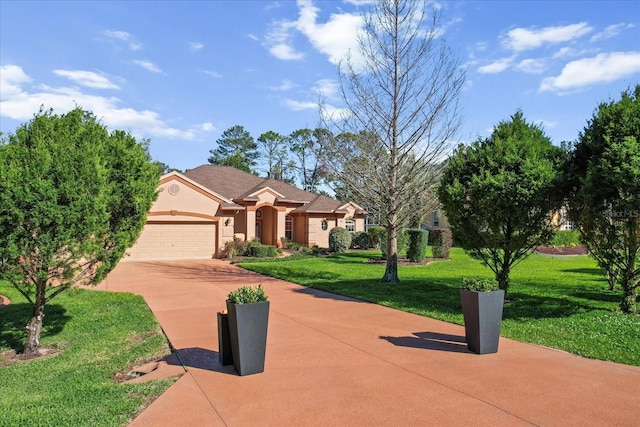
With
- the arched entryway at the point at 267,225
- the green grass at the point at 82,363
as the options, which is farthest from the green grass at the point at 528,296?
the arched entryway at the point at 267,225

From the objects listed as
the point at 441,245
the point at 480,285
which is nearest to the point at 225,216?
the point at 441,245

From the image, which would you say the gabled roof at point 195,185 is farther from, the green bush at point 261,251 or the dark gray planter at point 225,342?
the dark gray planter at point 225,342

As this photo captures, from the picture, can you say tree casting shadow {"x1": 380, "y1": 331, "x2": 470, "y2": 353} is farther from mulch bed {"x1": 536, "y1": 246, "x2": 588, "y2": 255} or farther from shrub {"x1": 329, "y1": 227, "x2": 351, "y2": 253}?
mulch bed {"x1": 536, "y1": 246, "x2": 588, "y2": 255}

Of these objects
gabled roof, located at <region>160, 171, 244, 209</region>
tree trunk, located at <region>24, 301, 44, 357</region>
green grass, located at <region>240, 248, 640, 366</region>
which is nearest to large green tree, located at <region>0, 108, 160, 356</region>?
tree trunk, located at <region>24, 301, 44, 357</region>

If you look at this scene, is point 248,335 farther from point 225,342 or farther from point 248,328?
point 225,342

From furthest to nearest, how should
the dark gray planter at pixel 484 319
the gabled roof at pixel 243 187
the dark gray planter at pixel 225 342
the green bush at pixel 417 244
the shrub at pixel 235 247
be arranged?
the gabled roof at pixel 243 187 < the shrub at pixel 235 247 < the green bush at pixel 417 244 < the dark gray planter at pixel 484 319 < the dark gray planter at pixel 225 342

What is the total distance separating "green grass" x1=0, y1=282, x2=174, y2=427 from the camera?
4535mm

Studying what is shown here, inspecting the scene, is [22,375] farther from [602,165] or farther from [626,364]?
[602,165]

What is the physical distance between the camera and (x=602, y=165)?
24.8ft

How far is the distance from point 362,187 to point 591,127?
742 cm

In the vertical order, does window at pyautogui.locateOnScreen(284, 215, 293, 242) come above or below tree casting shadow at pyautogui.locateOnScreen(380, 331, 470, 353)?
above

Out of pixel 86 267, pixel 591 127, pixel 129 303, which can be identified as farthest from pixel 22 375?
pixel 591 127

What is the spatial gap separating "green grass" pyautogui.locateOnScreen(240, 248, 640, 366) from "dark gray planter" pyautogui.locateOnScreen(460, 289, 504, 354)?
48.0 inches

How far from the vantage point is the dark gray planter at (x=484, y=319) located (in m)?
6.38
